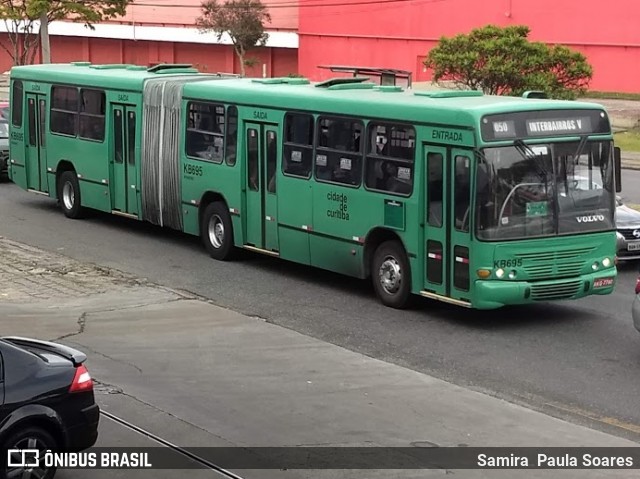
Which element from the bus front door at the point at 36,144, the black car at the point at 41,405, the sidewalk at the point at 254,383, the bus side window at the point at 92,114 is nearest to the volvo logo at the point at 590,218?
the sidewalk at the point at 254,383

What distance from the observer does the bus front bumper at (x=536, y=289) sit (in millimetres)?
13766

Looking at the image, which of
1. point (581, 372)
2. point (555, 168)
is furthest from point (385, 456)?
point (555, 168)

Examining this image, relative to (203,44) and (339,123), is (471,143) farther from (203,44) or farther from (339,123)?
(203,44)

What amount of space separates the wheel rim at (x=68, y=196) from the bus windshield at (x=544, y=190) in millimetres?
11445

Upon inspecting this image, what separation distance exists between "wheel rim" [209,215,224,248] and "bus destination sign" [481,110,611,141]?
611 centimetres

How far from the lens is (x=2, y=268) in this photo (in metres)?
18.0

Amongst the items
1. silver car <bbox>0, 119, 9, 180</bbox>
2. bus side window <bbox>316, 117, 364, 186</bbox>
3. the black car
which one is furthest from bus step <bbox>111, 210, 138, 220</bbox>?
the black car

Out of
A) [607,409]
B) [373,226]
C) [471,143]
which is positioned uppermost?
[471,143]

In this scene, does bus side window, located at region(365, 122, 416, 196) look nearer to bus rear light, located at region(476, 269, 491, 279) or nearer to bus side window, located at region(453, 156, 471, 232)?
bus side window, located at region(453, 156, 471, 232)

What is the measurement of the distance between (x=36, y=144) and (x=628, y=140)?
83.0 feet

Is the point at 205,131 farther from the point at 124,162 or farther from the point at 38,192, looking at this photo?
the point at 38,192

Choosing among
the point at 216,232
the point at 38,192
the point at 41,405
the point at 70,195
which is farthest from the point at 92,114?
the point at 41,405

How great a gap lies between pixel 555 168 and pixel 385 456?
5.90 meters

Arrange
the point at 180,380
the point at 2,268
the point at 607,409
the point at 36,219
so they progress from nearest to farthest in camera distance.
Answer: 1. the point at 607,409
2. the point at 180,380
3. the point at 2,268
4. the point at 36,219
